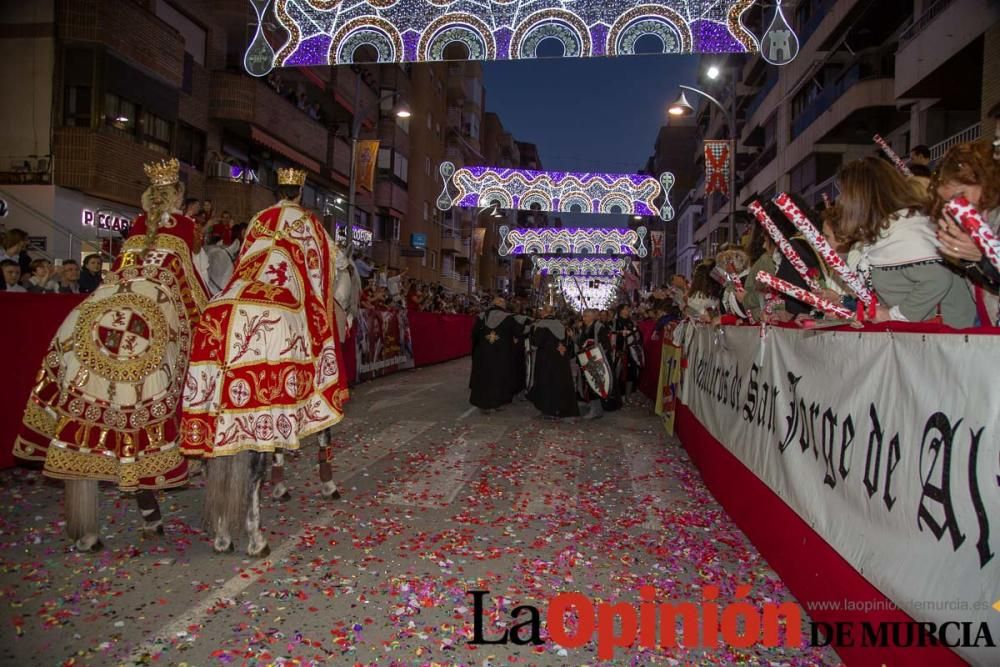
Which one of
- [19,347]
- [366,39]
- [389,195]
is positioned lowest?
[19,347]

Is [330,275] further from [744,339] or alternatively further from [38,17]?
[38,17]

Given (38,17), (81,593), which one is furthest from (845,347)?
(38,17)

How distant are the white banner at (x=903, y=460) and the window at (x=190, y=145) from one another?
20457 millimetres

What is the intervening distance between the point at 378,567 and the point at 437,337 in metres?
20.0

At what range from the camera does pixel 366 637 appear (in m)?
3.50

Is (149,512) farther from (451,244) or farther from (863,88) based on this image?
(451,244)

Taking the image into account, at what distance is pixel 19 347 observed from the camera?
672 cm

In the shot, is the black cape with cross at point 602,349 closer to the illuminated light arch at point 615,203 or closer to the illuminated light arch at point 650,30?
the illuminated light arch at point 650,30

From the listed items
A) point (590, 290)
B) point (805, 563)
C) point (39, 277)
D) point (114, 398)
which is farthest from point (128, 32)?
point (590, 290)

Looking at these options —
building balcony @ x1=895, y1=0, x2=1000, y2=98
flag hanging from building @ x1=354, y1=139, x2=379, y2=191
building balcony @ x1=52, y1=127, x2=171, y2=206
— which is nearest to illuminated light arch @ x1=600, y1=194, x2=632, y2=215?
building balcony @ x1=895, y1=0, x2=1000, y2=98

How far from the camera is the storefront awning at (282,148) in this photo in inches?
923

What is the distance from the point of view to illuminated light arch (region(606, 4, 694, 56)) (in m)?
9.51

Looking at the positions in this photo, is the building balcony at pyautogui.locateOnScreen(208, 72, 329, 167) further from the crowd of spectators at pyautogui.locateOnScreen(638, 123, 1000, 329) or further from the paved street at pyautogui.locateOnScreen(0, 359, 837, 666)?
the crowd of spectators at pyautogui.locateOnScreen(638, 123, 1000, 329)

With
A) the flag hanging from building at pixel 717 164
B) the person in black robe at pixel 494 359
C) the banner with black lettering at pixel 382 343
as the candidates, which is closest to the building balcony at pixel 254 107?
the banner with black lettering at pixel 382 343
